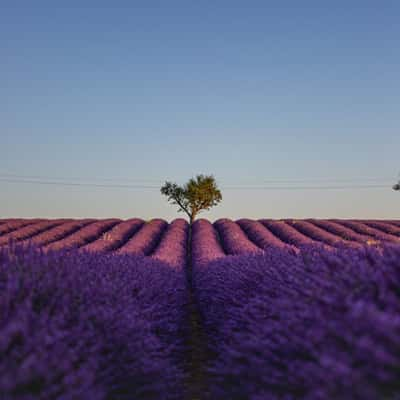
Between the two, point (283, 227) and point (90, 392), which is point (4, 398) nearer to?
point (90, 392)

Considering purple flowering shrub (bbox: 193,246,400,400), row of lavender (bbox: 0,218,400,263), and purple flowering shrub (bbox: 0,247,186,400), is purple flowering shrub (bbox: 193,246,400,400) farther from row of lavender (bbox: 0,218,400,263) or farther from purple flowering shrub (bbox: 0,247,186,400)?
row of lavender (bbox: 0,218,400,263)

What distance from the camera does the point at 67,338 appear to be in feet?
9.58

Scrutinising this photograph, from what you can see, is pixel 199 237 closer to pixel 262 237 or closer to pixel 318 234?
pixel 262 237

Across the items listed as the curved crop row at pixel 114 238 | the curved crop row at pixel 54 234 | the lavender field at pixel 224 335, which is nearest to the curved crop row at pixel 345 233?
the curved crop row at pixel 114 238

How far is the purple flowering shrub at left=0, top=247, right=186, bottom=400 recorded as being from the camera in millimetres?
2334

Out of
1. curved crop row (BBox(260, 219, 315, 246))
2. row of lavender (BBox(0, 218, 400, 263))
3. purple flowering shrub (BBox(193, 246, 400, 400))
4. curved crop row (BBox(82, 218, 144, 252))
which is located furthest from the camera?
curved crop row (BBox(260, 219, 315, 246))

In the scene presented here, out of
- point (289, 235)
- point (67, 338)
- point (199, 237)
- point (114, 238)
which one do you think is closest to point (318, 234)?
point (289, 235)

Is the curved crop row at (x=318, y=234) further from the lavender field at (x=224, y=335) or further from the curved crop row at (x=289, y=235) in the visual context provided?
the lavender field at (x=224, y=335)

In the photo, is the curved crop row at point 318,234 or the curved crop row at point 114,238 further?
the curved crop row at point 318,234

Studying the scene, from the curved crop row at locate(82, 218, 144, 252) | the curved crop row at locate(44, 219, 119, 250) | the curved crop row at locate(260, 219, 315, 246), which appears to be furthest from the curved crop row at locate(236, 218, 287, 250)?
the curved crop row at locate(44, 219, 119, 250)

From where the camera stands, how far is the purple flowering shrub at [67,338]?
233cm

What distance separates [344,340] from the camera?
2207mm

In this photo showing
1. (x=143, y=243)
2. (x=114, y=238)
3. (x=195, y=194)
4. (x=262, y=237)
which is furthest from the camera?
(x=195, y=194)

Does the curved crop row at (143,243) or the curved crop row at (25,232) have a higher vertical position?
the curved crop row at (25,232)
